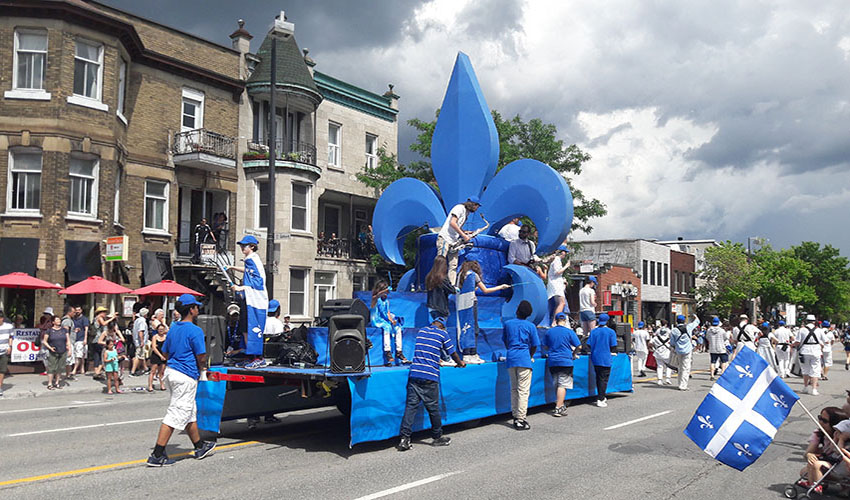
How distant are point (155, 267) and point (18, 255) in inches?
177

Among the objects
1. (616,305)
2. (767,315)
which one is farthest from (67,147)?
(767,315)

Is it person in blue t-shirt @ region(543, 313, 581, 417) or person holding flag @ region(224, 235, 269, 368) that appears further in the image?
person in blue t-shirt @ region(543, 313, 581, 417)

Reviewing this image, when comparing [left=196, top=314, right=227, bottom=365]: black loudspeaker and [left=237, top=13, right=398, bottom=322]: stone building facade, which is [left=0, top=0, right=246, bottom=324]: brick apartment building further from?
[left=196, top=314, right=227, bottom=365]: black loudspeaker

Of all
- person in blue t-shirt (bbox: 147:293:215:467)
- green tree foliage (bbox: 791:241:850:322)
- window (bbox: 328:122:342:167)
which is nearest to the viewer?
person in blue t-shirt (bbox: 147:293:215:467)

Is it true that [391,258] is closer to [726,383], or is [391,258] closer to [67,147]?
[726,383]

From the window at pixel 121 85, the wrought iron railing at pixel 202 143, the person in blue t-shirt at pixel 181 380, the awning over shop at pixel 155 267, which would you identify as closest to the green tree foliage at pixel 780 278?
the wrought iron railing at pixel 202 143

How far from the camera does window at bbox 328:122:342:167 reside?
3078 centimetres

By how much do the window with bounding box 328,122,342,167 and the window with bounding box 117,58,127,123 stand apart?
9.51m

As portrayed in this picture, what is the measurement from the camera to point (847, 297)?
74875 millimetres

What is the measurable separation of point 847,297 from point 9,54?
80268mm

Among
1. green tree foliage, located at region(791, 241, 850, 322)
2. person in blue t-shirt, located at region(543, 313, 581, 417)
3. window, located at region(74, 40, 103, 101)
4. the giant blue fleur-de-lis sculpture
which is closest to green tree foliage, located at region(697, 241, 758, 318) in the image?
green tree foliage, located at region(791, 241, 850, 322)

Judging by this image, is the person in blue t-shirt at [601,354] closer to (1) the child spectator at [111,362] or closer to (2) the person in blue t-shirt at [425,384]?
(2) the person in blue t-shirt at [425,384]

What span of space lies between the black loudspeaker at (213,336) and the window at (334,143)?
862 inches

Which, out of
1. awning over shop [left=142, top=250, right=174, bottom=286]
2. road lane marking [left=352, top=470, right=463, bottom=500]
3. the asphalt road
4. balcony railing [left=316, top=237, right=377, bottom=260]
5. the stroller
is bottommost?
the asphalt road
